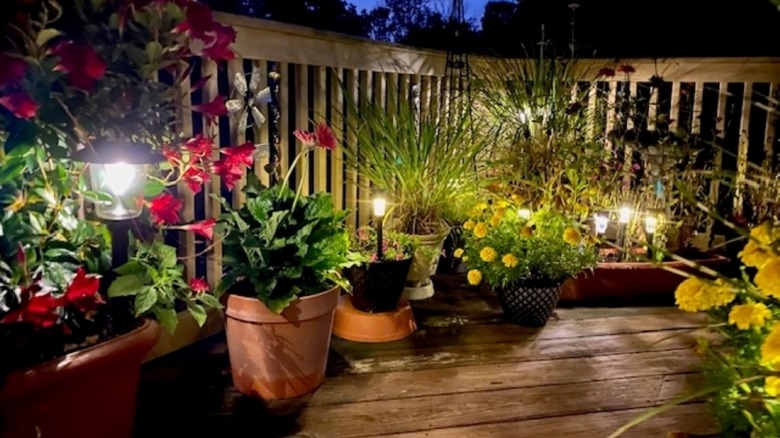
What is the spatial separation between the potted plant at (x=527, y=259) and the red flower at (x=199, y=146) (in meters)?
1.32

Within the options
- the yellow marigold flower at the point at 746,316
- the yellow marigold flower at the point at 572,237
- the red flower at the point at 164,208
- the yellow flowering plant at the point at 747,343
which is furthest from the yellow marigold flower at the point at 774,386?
the yellow marigold flower at the point at 572,237

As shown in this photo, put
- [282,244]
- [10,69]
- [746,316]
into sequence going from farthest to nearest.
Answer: [282,244]
[10,69]
[746,316]

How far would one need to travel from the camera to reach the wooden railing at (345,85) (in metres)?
2.65

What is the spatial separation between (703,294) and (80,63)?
1.19 meters

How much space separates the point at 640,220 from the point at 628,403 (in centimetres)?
147

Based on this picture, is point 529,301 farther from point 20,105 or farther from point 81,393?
point 20,105

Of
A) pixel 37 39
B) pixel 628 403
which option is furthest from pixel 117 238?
pixel 628 403

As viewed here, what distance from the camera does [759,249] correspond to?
3.15ft

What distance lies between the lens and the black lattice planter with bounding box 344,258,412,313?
2.68 meters

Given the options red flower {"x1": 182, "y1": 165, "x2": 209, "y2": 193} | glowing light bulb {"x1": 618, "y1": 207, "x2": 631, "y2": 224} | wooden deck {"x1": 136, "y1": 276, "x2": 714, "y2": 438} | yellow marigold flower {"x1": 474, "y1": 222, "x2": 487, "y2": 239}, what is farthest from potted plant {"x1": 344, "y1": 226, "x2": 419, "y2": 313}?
glowing light bulb {"x1": 618, "y1": 207, "x2": 631, "y2": 224}

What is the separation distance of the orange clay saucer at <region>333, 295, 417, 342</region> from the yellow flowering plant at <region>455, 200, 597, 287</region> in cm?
33

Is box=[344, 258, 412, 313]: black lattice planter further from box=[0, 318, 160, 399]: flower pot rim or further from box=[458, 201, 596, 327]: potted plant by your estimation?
box=[0, 318, 160, 399]: flower pot rim

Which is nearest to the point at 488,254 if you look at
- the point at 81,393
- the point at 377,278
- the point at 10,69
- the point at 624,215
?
the point at 377,278

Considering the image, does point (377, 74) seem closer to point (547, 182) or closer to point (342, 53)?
point (342, 53)
